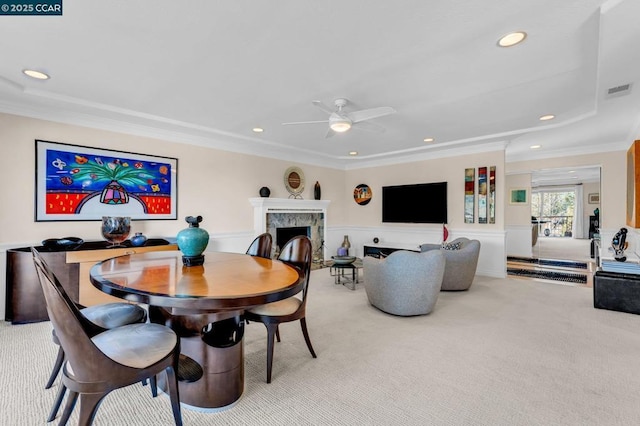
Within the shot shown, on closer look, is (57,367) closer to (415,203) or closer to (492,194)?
(415,203)

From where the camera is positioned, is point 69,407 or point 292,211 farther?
point 292,211

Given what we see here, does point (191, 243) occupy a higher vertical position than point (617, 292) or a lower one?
higher

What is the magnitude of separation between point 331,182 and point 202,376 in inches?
226

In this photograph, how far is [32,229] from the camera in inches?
138

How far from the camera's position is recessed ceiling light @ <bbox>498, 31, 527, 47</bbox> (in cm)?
214

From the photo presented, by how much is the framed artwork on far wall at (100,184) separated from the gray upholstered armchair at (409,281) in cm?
318

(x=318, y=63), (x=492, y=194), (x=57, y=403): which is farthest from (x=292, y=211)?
(x=57, y=403)

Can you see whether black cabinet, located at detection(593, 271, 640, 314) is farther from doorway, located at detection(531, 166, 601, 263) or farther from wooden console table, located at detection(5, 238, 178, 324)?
doorway, located at detection(531, 166, 601, 263)

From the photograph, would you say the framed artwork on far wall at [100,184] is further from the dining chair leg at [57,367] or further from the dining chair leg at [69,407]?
the dining chair leg at [69,407]

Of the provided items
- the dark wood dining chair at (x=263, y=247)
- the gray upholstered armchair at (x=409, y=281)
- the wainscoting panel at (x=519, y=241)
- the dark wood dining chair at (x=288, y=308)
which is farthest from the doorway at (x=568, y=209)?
the dark wood dining chair at (x=288, y=308)

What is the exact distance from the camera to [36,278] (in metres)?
3.28

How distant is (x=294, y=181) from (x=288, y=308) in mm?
4264

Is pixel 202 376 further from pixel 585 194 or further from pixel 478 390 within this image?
pixel 585 194

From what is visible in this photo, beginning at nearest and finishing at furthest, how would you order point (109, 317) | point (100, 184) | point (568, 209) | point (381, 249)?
point (109, 317) → point (100, 184) → point (381, 249) → point (568, 209)
